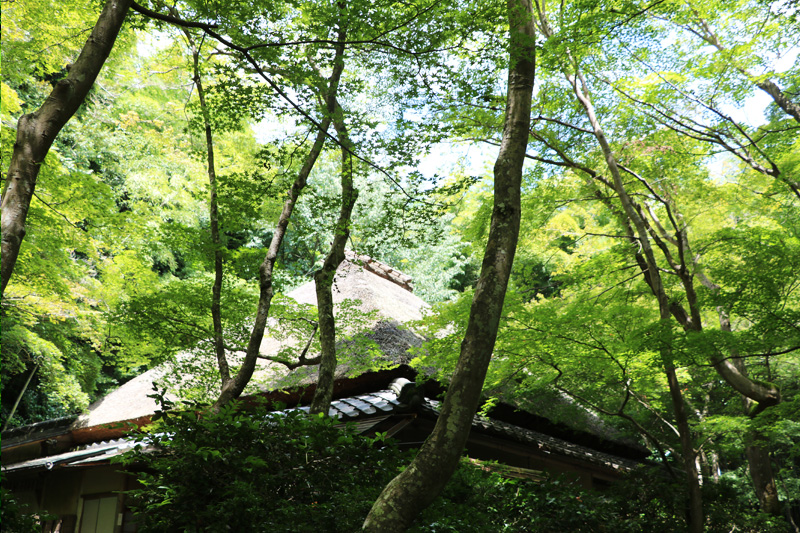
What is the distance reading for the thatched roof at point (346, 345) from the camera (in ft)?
23.7

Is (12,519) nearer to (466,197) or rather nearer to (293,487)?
(293,487)

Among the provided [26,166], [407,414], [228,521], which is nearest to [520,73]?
[26,166]

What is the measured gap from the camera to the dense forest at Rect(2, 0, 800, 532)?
3.50m

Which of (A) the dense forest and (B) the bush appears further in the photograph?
(A) the dense forest

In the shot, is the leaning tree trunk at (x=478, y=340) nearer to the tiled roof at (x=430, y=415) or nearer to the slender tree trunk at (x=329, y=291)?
the slender tree trunk at (x=329, y=291)

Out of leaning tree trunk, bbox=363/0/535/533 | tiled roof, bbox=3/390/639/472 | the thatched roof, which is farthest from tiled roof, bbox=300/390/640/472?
leaning tree trunk, bbox=363/0/535/533

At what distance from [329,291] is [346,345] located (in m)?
1.65

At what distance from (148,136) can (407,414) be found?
12.4 metres

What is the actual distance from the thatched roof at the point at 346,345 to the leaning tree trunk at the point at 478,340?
3.29 m

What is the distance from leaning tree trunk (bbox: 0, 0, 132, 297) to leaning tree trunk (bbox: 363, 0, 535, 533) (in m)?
2.20

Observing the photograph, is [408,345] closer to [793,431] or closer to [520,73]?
[520,73]

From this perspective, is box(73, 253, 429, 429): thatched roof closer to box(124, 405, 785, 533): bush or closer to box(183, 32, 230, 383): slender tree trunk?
box(183, 32, 230, 383): slender tree trunk

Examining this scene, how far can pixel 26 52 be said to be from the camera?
7.33 metres

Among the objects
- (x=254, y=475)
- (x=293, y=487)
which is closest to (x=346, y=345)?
(x=293, y=487)
